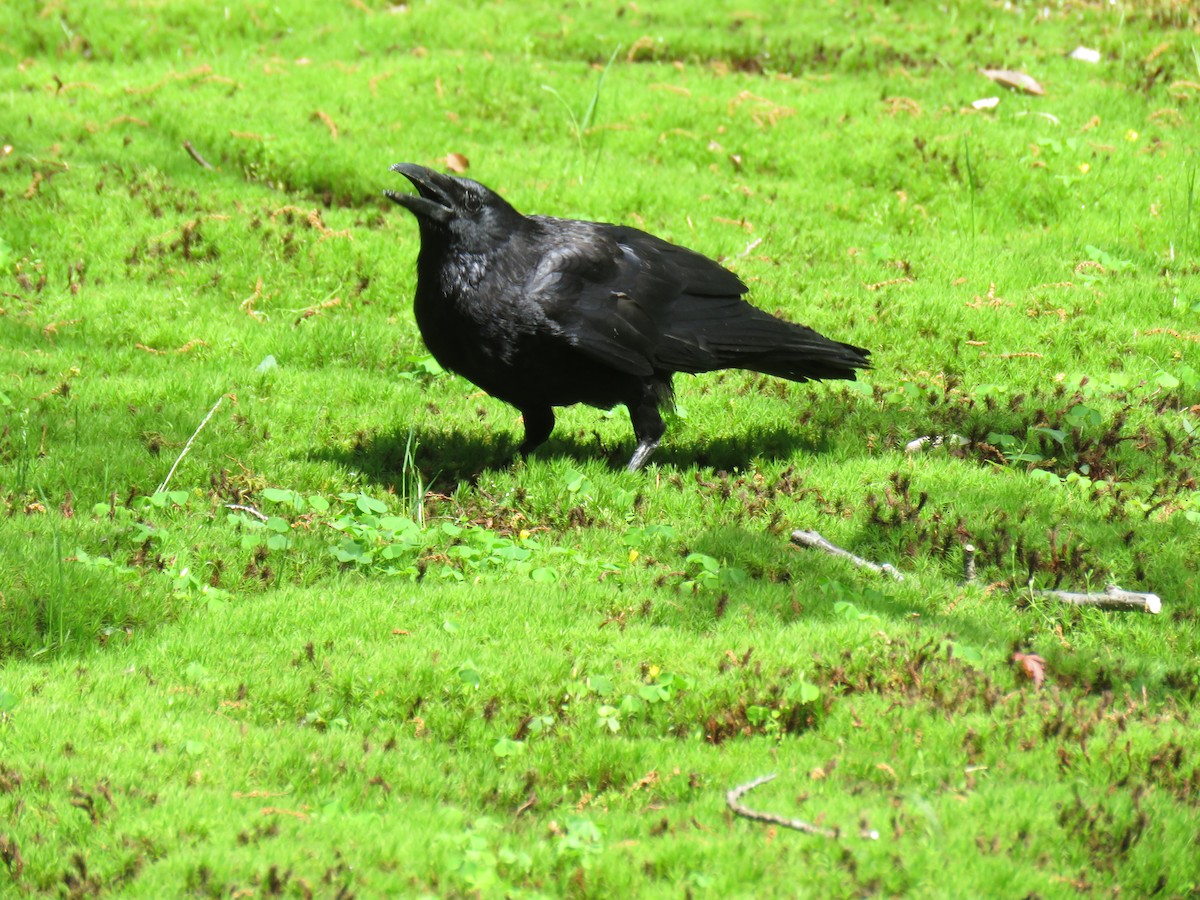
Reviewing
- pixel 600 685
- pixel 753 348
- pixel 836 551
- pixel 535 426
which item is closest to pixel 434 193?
pixel 535 426

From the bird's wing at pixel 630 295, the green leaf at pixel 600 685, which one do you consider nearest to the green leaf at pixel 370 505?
the bird's wing at pixel 630 295

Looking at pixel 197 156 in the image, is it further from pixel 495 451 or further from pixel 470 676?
pixel 470 676

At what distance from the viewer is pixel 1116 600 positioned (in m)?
5.35

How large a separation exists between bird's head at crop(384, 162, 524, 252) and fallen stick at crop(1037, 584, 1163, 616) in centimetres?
334

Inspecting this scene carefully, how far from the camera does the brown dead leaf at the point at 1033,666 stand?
15.8 ft

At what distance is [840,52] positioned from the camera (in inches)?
497

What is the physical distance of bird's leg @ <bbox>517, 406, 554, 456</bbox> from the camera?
7.13 metres

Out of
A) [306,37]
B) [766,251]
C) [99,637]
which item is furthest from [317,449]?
[306,37]

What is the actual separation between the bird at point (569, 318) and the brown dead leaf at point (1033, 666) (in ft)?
8.44

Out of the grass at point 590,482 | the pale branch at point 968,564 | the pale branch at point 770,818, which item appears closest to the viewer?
the pale branch at point 770,818

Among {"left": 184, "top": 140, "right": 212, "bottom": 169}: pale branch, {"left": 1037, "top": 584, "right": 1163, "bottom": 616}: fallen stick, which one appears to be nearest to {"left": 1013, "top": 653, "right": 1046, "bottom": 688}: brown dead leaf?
{"left": 1037, "top": 584, "right": 1163, "bottom": 616}: fallen stick

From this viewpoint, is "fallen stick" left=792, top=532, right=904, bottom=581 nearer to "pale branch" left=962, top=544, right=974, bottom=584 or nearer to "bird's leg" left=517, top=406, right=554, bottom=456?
"pale branch" left=962, top=544, right=974, bottom=584

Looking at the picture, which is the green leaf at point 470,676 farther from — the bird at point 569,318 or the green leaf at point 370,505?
the bird at point 569,318

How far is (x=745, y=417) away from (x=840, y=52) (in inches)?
249
